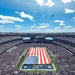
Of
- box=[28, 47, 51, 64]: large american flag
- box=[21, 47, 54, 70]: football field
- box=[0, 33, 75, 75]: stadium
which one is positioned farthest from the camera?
box=[28, 47, 51, 64]: large american flag

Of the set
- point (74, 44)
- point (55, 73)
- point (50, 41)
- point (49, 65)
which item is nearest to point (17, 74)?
point (55, 73)

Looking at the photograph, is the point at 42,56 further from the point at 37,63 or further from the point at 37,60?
the point at 37,63

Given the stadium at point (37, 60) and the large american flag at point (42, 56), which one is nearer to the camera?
the stadium at point (37, 60)

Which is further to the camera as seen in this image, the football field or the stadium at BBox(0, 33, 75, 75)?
the football field

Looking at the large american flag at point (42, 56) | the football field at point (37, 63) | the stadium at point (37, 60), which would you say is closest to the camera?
the stadium at point (37, 60)

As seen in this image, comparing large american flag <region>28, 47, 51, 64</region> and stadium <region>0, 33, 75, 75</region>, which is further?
large american flag <region>28, 47, 51, 64</region>

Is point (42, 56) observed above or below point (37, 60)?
below

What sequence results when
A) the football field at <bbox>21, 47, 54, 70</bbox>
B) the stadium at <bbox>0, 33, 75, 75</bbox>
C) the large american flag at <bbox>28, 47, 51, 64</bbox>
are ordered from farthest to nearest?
1. the large american flag at <bbox>28, 47, 51, 64</bbox>
2. the football field at <bbox>21, 47, 54, 70</bbox>
3. the stadium at <bbox>0, 33, 75, 75</bbox>

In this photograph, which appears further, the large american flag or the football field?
the large american flag

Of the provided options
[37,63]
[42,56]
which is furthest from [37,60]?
[42,56]

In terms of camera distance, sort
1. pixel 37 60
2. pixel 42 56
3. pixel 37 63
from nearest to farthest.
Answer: pixel 37 63, pixel 37 60, pixel 42 56

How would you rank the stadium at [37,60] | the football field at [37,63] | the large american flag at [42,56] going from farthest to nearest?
the large american flag at [42,56] < the football field at [37,63] < the stadium at [37,60]

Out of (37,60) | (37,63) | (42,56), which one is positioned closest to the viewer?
(37,63)
